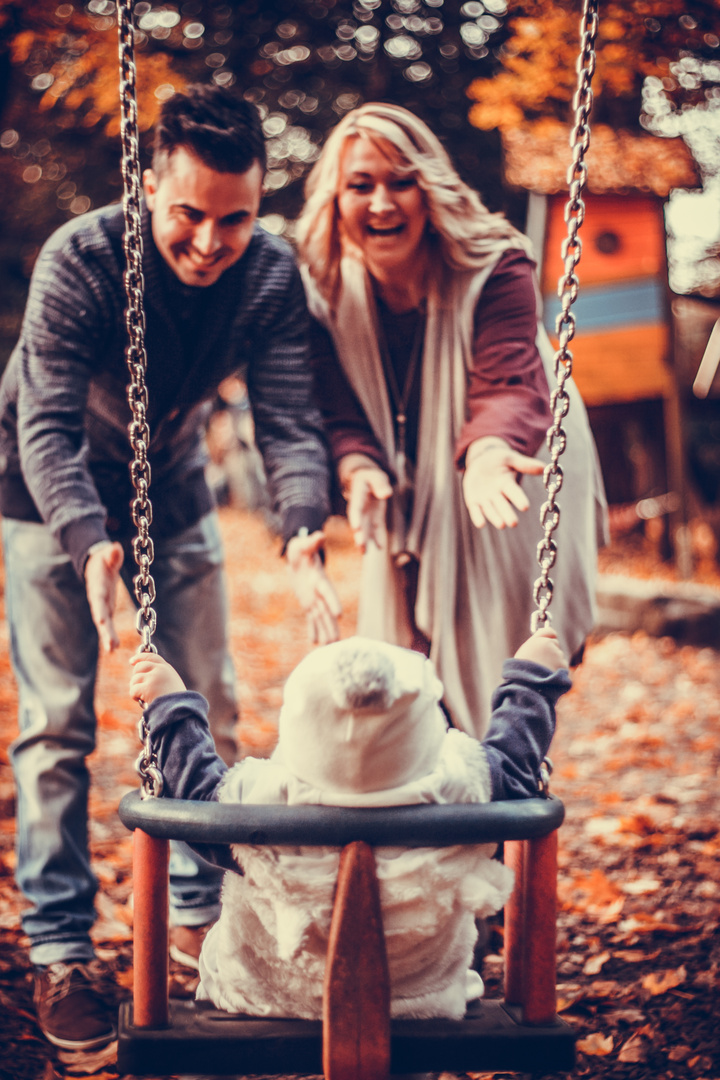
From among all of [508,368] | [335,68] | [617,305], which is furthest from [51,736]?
[335,68]

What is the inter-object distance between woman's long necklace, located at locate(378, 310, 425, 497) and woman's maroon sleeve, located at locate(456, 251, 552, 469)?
16 cm

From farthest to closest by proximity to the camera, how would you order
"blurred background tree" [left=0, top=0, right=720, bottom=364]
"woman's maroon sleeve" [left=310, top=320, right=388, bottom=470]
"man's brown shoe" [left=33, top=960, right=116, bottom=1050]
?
"blurred background tree" [left=0, top=0, right=720, bottom=364] → "woman's maroon sleeve" [left=310, top=320, right=388, bottom=470] → "man's brown shoe" [left=33, top=960, right=116, bottom=1050]

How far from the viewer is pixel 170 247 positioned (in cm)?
207

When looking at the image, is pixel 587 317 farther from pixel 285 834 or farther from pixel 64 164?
pixel 285 834

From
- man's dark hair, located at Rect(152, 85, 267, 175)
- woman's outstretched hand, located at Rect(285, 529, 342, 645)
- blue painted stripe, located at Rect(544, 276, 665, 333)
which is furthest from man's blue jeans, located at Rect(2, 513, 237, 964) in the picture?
blue painted stripe, located at Rect(544, 276, 665, 333)

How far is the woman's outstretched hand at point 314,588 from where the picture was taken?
212 centimetres

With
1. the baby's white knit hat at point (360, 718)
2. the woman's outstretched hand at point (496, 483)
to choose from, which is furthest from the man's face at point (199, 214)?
the baby's white knit hat at point (360, 718)

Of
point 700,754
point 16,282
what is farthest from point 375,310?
point 16,282

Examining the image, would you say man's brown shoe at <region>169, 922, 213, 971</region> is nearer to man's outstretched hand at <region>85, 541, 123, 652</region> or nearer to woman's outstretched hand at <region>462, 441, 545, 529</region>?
man's outstretched hand at <region>85, 541, 123, 652</region>

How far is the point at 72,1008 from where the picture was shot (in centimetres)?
209

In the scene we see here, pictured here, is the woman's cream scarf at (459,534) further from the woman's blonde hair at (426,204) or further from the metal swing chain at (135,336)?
the metal swing chain at (135,336)

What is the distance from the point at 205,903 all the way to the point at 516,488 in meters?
1.35

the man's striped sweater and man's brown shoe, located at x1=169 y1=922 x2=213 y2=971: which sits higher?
the man's striped sweater

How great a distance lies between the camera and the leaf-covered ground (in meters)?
2.14
